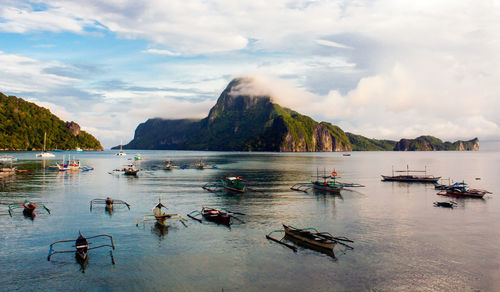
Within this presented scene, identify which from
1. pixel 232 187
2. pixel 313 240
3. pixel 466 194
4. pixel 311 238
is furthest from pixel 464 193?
pixel 313 240

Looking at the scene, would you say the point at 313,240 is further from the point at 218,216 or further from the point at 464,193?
the point at 464,193

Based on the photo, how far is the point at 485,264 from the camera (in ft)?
107

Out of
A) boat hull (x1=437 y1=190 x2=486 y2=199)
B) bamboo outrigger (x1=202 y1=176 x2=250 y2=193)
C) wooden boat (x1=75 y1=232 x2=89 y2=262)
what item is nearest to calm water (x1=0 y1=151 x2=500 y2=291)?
wooden boat (x1=75 y1=232 x2=89 y2=262)

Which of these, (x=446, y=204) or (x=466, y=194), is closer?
(x=446, y=204)

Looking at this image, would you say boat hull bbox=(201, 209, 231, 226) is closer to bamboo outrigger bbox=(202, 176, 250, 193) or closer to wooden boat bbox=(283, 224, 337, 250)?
wooden boat bbox=(283, 224, 337, 250)

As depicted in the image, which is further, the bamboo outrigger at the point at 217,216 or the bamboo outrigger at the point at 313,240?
the bamboo outrigger at the point at 217,216

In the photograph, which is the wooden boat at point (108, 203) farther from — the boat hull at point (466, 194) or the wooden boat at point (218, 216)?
the boat hull at point (466, 194)

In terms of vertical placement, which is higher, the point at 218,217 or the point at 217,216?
the point at 217,216

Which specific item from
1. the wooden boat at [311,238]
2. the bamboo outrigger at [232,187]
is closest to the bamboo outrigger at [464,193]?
the bamboo outrigger at [232,187]

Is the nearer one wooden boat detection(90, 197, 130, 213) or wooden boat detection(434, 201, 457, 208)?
wooden boat detection(90, 197, 130, 213)

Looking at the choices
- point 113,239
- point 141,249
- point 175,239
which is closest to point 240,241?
point 175,239

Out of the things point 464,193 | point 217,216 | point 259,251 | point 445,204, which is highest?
point 217,216

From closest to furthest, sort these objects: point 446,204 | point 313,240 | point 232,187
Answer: point 313,240, point 446,204, point 232,187

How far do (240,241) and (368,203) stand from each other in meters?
38.9
